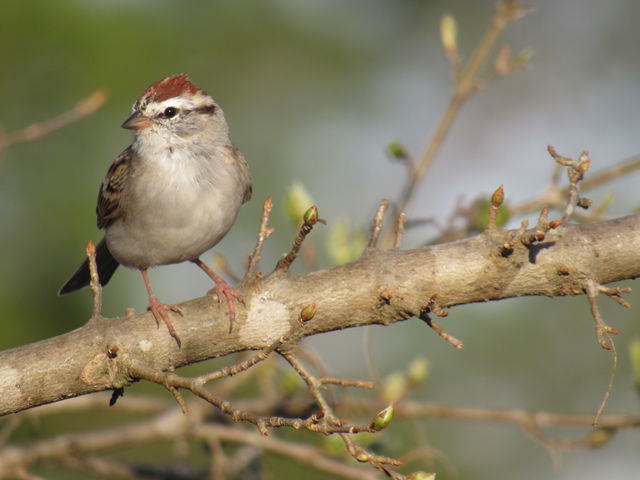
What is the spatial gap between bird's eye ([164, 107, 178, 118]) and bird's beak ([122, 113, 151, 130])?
0.11 metres

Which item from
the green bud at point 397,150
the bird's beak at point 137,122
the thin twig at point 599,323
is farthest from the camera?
the bird's beak at point 137,122

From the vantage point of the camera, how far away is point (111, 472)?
15.4 ft

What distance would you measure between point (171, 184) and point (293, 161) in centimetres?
588

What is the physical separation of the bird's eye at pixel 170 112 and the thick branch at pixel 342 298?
194 centimetres

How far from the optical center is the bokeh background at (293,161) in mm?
7840

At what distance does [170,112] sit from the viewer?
4918 mm

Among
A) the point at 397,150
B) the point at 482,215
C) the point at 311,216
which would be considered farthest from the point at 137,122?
the point at 311,216

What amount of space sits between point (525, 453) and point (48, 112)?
Answer: 20.3 ft

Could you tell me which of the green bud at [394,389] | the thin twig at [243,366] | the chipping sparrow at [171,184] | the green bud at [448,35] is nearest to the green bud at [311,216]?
the thin twig at [243,366]

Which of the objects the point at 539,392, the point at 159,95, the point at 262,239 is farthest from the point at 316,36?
the point at 262,239

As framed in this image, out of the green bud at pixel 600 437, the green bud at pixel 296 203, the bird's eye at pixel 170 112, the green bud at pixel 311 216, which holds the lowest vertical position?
the green bud at pixel 600 437

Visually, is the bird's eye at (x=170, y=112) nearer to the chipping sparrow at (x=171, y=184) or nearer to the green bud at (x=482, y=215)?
the chipping sparrow at (x=171, y=184)

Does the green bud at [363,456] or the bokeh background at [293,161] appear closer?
the green bud at [363,456]

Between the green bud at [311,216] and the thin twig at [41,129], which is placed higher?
the thin twig at [41,129]
